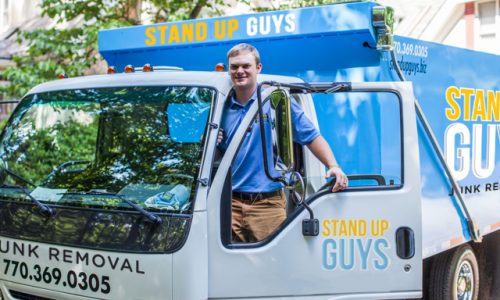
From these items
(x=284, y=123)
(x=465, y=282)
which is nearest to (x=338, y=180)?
(x=284, y=123)

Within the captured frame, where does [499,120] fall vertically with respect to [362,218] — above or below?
above

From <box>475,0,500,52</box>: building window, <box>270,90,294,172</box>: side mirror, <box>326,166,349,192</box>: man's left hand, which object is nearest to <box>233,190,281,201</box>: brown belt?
<box>270,90,294,172</box>: side mirror

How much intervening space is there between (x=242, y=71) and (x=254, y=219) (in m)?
0.86

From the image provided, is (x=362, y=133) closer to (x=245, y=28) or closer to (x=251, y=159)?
(x=251, y=159)

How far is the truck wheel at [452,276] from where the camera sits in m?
5.26

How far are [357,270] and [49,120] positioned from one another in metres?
2.38

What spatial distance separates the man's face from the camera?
4082 mm

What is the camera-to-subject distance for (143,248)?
3.79m

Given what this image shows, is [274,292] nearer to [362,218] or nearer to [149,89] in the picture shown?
[362,218]

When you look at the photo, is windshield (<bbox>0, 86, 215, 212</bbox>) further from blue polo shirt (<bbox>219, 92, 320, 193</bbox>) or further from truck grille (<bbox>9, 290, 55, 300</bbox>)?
truck grille (<bbox>9, 290, 55, 300</bbox>)

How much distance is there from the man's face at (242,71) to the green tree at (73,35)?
5756 mm

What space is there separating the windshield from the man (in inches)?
6.8

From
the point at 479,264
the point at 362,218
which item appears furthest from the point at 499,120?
the point at 362,218

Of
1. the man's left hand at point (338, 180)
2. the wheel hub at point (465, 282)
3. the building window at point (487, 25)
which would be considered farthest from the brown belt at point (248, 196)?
the building window at point (487, 25)
